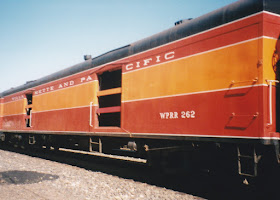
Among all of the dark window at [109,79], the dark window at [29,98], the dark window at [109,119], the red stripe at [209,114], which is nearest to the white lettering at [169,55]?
the red stripe at [209,114]

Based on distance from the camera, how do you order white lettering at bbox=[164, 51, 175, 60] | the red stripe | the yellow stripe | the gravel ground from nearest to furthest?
the red stripe, the gravel ground, white lettering at bbox=[164, 51, 175, 60], the yellow stripe

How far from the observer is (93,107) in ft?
27.0

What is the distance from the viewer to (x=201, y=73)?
513cm

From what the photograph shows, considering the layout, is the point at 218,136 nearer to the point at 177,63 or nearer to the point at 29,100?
the point at 177,63

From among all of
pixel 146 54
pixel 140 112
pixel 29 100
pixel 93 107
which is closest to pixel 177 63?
pixel 146 54

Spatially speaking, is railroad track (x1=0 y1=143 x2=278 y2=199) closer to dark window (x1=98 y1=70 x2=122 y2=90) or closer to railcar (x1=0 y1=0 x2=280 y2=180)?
railcar (x1=0 y1=0 x2=280 y2=180)

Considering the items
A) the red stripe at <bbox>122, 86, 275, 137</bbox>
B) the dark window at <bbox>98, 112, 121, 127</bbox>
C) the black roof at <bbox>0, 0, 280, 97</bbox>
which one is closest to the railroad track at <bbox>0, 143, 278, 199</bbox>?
the red stripe at <bbox>122, 86, 275, 137</bbox>

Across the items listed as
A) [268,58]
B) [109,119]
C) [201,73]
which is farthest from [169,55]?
[109,119]

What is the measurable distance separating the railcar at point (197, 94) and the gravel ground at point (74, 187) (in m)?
0.80

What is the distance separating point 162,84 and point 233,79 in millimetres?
1758

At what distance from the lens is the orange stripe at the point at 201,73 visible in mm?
4438

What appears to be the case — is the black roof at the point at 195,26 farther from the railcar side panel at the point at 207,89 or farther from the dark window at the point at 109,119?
the dark window at the point at 109,119

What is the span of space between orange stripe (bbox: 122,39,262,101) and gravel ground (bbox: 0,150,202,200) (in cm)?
204

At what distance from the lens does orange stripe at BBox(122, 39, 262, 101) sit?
14.6 ft
